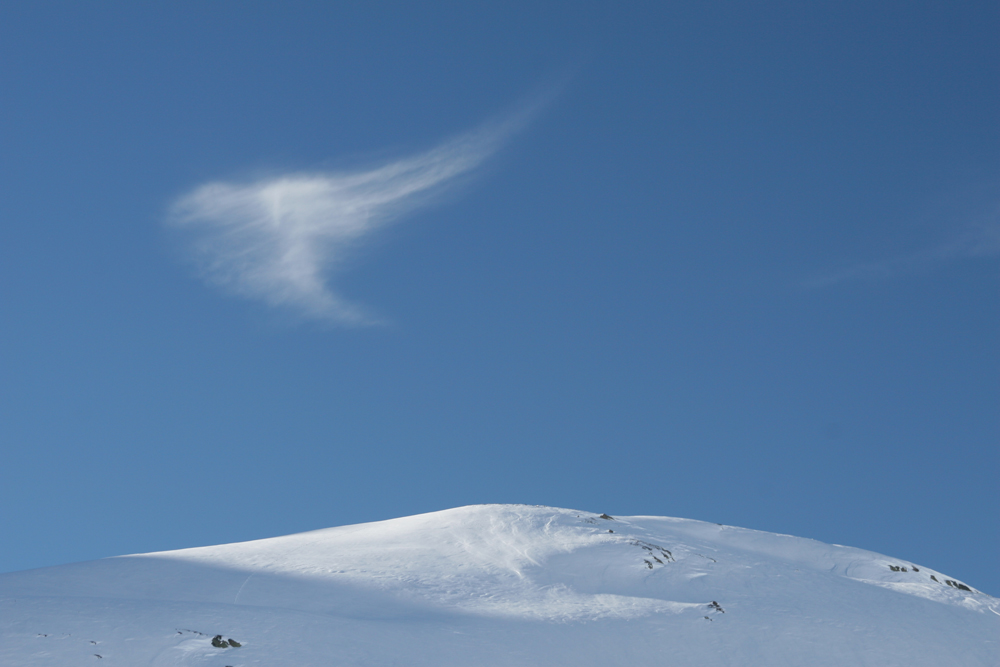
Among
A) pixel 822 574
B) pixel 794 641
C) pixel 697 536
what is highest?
pixel 697 536

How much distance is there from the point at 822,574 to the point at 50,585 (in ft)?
73.1

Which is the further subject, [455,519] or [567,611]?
[455,519]

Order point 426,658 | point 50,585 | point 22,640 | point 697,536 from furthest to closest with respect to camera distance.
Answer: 1. point 697,536
2. point 50,585
3. point 426,658
4. point 22,640

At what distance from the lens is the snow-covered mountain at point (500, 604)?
1692cm

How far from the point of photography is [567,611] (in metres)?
20.7

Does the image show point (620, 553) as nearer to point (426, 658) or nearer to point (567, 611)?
point (567, 611)

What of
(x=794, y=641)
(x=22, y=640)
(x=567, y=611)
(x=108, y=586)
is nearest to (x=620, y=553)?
(x=567, y=611)

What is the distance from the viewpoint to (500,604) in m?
21.1

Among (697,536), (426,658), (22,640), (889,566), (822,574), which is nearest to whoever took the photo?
(22,640)

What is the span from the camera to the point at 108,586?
2084cm

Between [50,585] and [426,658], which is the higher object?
[50,585]

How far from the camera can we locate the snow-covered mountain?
55.5 ft

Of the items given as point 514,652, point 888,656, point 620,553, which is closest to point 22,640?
point 514,652

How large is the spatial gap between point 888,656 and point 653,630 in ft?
18.2
